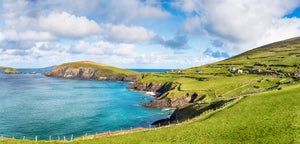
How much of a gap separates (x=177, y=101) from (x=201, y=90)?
662 inches

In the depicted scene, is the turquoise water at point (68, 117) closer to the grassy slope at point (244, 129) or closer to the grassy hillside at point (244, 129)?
the grassy hillside at point (244, 129)

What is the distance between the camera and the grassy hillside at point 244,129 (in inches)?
1638

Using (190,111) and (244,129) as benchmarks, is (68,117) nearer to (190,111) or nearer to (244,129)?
(190,111)

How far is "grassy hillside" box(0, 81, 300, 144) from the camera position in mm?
41594

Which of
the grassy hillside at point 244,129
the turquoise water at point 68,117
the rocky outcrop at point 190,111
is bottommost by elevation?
the turquoise water at point 68,117

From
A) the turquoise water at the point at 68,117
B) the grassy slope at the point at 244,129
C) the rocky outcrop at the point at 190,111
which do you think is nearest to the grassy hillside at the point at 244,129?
the grassy slope at the point at 244,129

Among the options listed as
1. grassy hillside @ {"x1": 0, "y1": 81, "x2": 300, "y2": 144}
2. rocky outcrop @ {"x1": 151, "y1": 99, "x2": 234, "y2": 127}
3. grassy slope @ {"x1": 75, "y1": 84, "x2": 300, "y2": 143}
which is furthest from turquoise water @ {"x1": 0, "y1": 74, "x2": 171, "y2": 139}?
grassy slope @ {"x1": 75, "y1": 84, "x2": 300, "y2": 143}

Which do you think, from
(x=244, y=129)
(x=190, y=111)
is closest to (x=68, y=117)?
(x=190, y=111)

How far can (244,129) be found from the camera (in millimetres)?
46406

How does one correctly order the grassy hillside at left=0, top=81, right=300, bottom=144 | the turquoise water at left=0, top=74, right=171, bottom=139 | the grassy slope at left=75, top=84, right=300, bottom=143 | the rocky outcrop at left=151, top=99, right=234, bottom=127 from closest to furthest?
1. the grassy hillside at left=0, top=81, right=300, bottom=144
2. the grassy slope at left=75, top=84, right=300, bottom=143
3. the rocky outcrop at left=151, top=99, right=234, bottom=127
4. the turquoise water at left=0, top=74, right=171, bottom=139

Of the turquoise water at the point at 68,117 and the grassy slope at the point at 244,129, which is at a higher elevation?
the grassy slope at the point at 244,129

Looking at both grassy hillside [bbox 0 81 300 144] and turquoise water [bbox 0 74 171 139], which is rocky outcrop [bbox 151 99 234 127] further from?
grassy hillside [bbox 0 81 300 144]

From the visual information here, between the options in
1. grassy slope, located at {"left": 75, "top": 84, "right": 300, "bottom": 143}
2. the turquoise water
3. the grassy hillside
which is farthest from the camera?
the turquoise water

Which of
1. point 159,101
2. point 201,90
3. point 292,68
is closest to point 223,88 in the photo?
point 201,90
